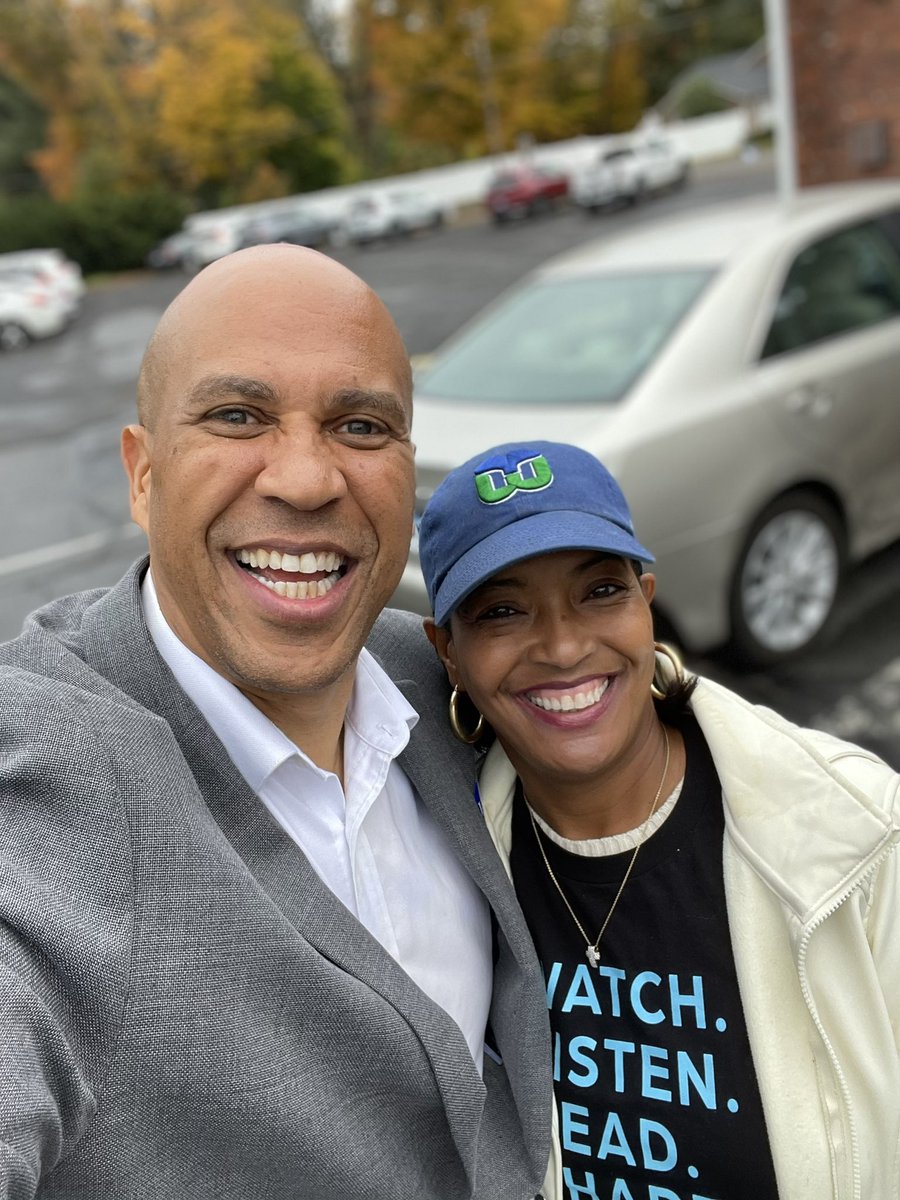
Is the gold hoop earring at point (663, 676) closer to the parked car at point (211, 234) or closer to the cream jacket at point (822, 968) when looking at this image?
the cream jacket at point (822, 968)

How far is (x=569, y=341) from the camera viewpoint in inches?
182

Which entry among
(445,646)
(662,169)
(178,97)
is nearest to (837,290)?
(445,646)

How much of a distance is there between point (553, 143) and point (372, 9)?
990 centimetres

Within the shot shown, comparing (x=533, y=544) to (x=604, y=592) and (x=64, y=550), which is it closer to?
(x=604, y=592)

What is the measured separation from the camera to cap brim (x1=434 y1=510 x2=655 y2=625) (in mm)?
1535

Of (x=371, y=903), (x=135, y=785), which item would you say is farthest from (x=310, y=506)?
(x=371, y=903)

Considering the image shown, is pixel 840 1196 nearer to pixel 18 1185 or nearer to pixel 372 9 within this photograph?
pixel 18 1185

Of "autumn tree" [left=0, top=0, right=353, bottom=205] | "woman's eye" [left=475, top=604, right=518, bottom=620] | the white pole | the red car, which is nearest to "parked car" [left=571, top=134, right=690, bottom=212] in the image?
the red car

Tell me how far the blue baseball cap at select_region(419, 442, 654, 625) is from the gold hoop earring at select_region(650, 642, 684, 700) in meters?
0.21

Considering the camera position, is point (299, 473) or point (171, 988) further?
point (299, 473)

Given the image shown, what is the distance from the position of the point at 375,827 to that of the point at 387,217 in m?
24.9

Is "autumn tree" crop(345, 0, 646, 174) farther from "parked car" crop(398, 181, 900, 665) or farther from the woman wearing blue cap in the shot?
the woman wearing blue cap

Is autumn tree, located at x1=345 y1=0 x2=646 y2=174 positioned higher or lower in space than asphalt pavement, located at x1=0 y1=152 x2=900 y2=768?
higher

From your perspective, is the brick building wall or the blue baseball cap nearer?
the blue baseball cap
